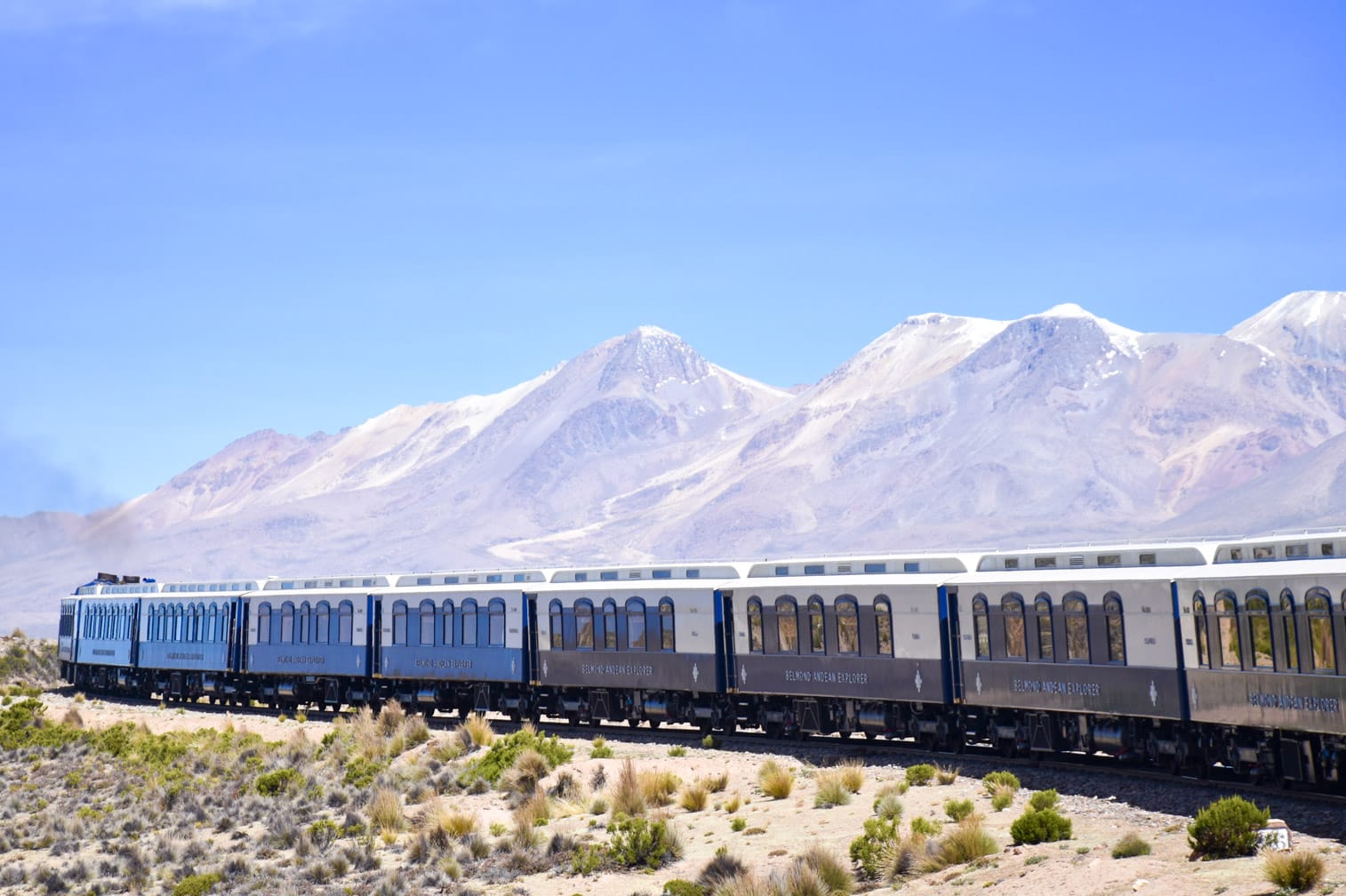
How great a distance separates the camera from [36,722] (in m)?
43.5

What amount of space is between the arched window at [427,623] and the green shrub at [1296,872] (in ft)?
90.2

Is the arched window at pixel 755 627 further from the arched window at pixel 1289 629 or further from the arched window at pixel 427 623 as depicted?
the arched window at pixel 1289 629

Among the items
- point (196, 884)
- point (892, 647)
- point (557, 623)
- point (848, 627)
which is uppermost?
point (557, 623)

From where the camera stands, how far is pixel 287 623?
145 ft

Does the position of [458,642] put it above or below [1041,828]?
above

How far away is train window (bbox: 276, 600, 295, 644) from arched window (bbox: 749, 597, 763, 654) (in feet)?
59.9

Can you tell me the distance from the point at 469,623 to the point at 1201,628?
20.1m

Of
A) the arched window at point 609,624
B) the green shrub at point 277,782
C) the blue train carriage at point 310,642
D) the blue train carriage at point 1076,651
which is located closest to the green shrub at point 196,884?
the green shrub at point 277,782

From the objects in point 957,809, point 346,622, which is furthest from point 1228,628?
point 346,622

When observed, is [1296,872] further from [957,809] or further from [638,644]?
[638,644]

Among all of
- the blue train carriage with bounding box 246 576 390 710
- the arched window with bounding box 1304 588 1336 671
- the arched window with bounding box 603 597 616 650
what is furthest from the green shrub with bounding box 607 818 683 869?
the blue train carriage with bounding box 246 576 390 710

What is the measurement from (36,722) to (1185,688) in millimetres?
33697

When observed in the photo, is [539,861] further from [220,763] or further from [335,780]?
[220,763]

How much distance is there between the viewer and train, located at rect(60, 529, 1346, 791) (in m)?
20.4
